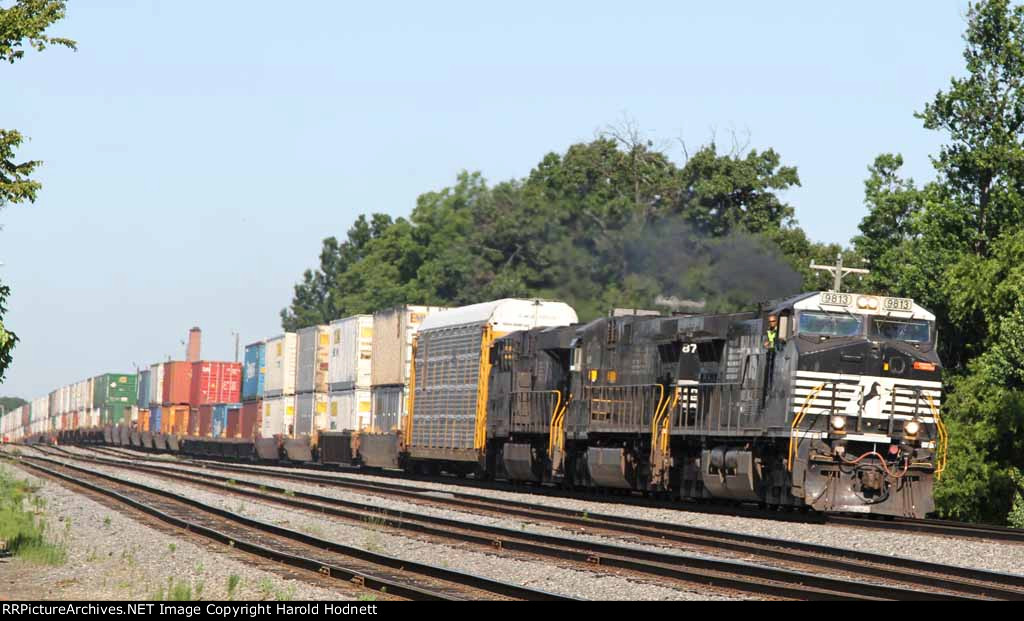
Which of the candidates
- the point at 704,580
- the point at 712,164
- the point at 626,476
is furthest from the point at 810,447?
the point at 712,164

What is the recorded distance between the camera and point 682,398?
87.3ft

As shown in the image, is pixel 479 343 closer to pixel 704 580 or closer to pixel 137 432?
pixel 704 580

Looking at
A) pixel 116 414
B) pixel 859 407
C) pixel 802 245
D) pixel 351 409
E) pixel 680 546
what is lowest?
pixel 680 546

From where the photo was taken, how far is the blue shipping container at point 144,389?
80.2 metres

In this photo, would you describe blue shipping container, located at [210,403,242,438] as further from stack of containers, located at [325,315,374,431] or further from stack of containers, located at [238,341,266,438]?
stack of containers, located at [325,315,374,431]

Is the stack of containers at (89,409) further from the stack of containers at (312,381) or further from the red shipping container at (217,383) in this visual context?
the stack of containers at (312,381)

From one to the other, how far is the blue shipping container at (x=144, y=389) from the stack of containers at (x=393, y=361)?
3862 cm

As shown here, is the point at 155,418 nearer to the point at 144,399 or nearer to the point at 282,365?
the point at 144,399

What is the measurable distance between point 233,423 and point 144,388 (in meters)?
21.1

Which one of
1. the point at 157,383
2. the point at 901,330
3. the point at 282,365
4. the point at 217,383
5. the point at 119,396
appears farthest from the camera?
Answer: the point at 119,396

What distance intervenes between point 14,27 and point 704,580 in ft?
32.9

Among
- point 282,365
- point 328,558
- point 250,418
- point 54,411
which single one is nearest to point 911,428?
point 328,558

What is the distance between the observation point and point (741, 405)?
80.4 feet

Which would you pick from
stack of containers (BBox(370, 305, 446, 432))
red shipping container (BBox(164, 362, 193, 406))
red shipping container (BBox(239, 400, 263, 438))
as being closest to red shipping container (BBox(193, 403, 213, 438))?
red shipping container (BBox(164, 362, 193, 406))
